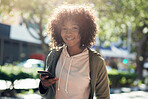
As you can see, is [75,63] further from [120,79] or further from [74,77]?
[120,79]

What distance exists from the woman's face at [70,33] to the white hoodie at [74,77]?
0.14 m

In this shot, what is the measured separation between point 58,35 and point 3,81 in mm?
6876

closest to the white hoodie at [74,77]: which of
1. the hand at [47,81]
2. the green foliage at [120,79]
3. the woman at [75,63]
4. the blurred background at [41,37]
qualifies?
the woman at [75,63]

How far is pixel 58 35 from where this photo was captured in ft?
9.53

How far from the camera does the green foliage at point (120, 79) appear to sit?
16703 millimetres

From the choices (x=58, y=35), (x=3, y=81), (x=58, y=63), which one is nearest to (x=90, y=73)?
(x=58, y=63)

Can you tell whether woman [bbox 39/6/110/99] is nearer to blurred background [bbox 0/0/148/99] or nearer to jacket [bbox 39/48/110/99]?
jacket [bbox 39/48/110/99]

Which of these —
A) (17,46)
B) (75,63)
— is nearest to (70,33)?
(75,63)

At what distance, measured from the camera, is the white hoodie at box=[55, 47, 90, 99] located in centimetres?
253

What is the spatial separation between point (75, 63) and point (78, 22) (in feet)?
1.38

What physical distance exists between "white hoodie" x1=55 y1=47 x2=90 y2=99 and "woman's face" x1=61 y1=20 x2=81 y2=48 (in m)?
0.14

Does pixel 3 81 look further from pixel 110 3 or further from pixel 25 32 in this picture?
pixel 25 32

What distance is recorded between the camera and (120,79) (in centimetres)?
1758

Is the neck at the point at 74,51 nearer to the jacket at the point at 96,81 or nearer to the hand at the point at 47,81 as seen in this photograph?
the jacket at the point at 96,81
